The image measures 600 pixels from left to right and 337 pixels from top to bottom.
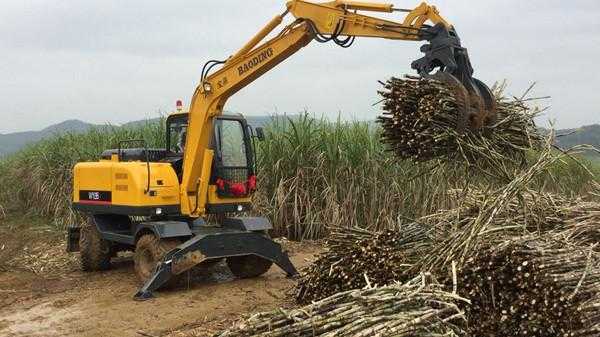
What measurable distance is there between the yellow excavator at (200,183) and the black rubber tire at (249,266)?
0.01 meters

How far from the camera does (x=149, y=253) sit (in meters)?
7.67

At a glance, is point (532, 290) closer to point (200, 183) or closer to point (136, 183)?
point (200, 183)

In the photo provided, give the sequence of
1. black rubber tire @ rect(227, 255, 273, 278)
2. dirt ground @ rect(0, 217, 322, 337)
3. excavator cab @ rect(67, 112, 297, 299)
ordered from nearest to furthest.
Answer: dirt ground @ rect(0, 217, 322, 337)
excavator cab @ rect(67, 112, 297, 299)
black rubber tire @ rect(227, 255, 273, 278)

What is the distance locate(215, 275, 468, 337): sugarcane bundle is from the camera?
399cm

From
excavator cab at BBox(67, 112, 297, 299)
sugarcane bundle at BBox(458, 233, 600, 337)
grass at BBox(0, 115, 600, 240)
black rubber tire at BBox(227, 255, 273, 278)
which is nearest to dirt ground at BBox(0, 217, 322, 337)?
black rubber tire at BBox(227, 255, 273, 278)

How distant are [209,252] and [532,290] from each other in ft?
12.9

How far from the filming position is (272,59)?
24.0ft

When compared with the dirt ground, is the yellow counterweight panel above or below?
above

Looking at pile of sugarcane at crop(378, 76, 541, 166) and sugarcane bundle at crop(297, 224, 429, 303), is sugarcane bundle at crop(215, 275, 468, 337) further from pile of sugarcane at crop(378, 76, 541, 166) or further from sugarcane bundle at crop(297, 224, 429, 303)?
pile of sugarcane at crop(378, 76, 541, 166)

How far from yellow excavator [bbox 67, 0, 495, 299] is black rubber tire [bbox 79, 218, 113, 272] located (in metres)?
0.01

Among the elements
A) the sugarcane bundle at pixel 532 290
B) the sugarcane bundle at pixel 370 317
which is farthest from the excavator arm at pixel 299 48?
the sugarcane bundle at pixel 370 317

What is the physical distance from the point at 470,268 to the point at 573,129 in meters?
1.93

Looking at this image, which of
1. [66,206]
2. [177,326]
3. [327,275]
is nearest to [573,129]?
[327,275]

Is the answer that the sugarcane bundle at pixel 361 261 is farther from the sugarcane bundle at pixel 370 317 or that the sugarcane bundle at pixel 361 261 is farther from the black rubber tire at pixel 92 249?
the black rubber tire at pixel 92 249
